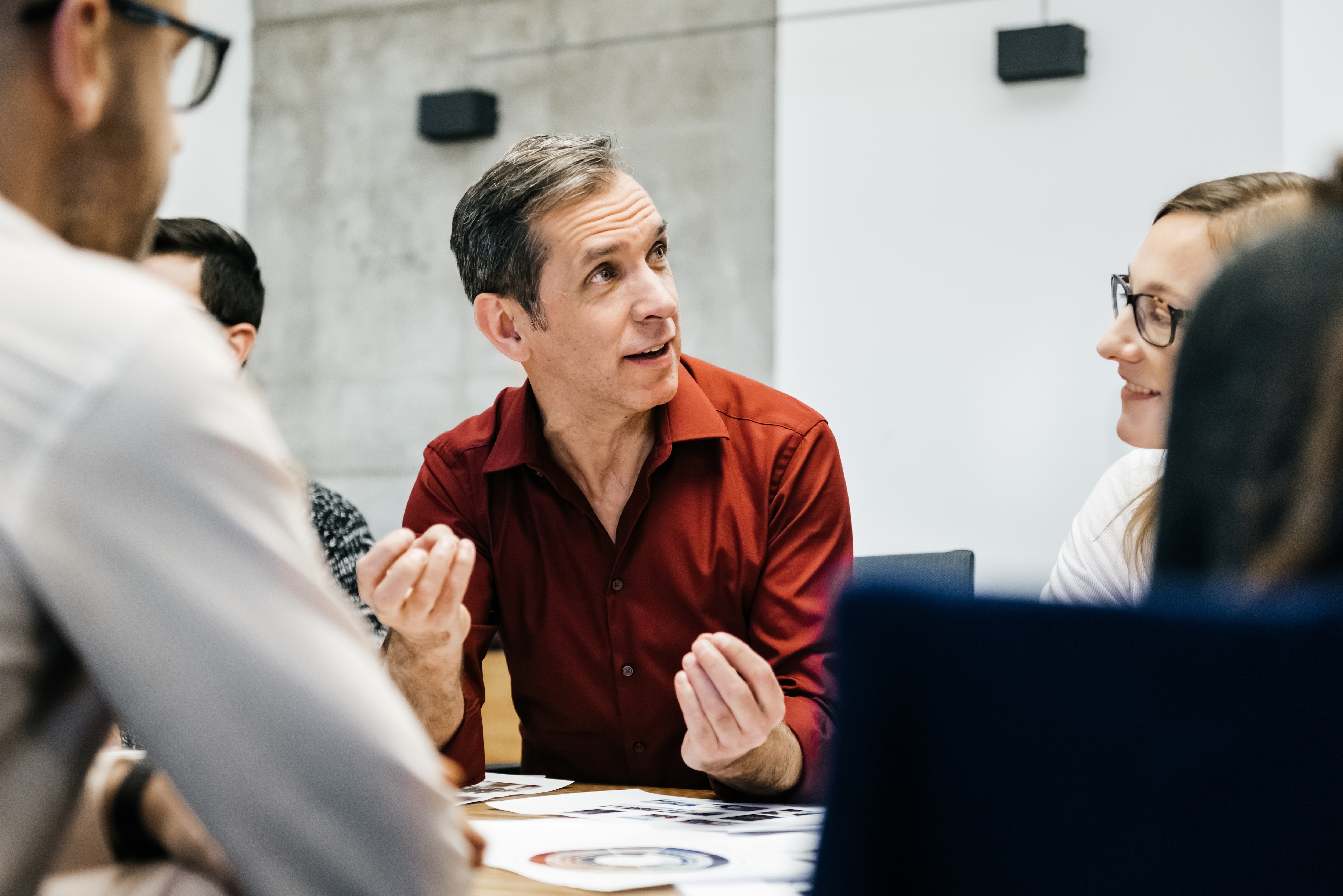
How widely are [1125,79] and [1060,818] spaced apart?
3773mm

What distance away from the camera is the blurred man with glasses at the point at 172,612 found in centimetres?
57

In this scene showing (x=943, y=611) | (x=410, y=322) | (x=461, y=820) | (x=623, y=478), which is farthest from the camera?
(x=410, y=322)

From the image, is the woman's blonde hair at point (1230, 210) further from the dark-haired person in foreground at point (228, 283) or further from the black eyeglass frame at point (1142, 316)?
the dark-haired person in foreground at point (228, 283)

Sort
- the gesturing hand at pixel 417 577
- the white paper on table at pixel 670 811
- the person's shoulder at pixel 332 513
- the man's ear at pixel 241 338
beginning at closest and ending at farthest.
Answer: the white paper on table at pixel 670 811 → the gesturing hand at pixel 417 577 → the person's shoulder at pixel 332 513 → the man's ear at pixel 241 338

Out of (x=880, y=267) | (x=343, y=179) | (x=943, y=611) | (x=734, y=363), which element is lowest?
(x=943, y=611)

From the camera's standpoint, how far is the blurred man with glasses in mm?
570

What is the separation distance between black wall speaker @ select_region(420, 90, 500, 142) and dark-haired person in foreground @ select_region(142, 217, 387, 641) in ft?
6.59

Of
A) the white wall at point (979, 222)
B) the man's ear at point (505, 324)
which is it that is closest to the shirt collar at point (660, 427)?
the man's ear at point (505, 324)

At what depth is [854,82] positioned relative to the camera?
425 cm

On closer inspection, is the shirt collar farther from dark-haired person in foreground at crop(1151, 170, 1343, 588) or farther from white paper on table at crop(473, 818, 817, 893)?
dark-haired person in foreground at crop(1151, 170, 1343, 588)

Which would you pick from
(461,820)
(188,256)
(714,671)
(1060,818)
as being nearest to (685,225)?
(188,256)

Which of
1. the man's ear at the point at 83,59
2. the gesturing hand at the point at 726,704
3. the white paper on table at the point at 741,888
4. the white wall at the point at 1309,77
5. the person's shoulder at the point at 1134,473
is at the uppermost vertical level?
the white wall at the point at 1309,77

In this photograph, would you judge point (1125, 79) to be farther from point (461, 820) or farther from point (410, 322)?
point (461, 820)

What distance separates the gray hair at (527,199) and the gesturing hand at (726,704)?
0.93 m
